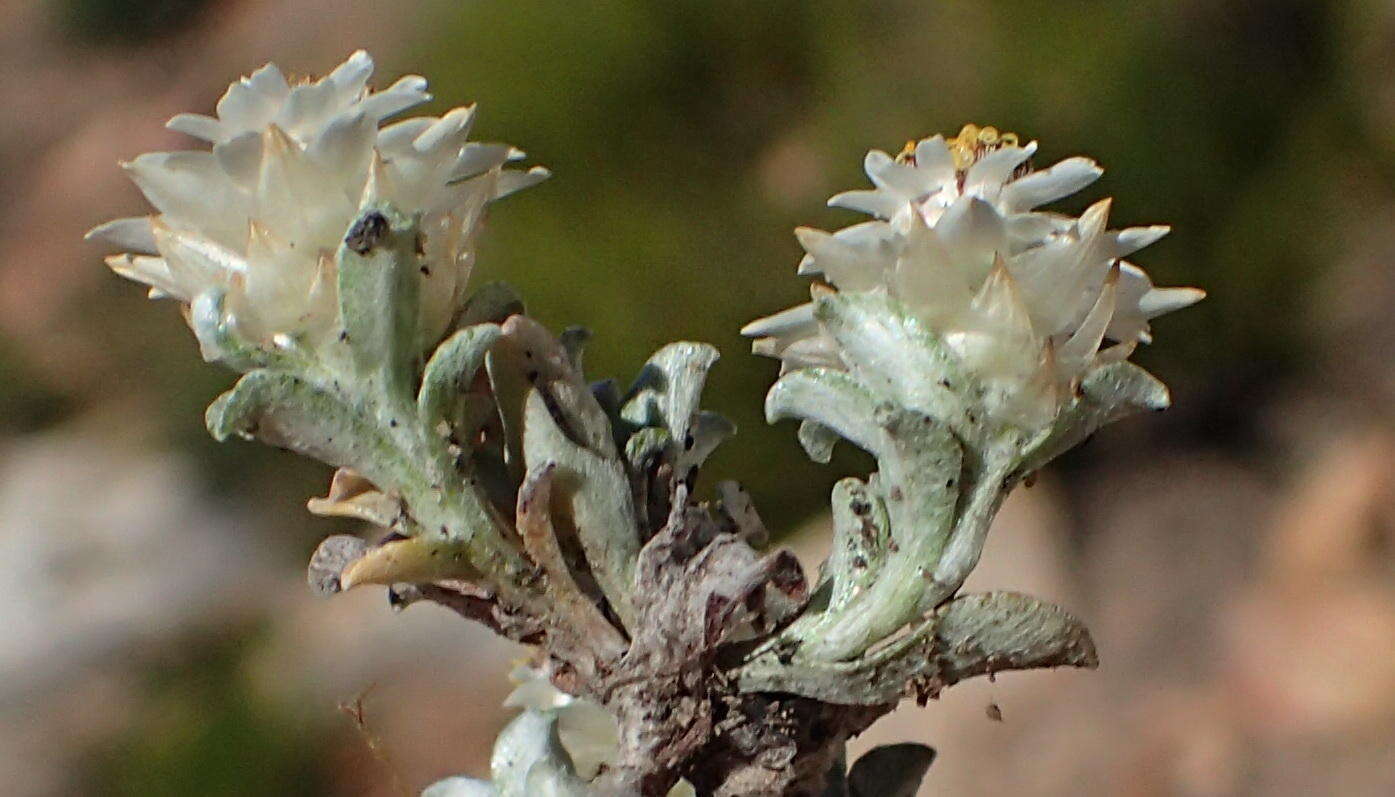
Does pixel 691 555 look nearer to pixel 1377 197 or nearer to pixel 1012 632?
pixel 1012 632

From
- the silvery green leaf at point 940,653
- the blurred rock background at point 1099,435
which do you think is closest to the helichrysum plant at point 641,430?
the silvery green leaf at point 940,653

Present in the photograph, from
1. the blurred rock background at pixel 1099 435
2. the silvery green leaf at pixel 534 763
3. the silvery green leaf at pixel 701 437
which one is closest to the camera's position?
the silvery green leaf at pixel 534 763

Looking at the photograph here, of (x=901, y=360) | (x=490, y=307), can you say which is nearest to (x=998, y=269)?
(x=901, y=360)

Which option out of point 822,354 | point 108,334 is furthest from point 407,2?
point 822,354

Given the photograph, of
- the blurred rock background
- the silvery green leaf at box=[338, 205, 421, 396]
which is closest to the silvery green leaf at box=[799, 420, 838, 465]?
the silvery green leaf at box=[338, 205, 421, 396]

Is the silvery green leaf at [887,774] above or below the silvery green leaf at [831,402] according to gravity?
below

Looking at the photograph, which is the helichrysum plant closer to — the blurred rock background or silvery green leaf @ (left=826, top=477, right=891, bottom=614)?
silvery green leaf @ (left=826, top=477, right=891, bottom=614)

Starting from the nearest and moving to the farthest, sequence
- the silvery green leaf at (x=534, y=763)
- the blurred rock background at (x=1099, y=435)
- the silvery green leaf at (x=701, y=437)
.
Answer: the silvery green leaf at (x=534, y=763)
the silvery green leaf at (x=701, y=437)
the blurred rock background at (x=1099, y=435)

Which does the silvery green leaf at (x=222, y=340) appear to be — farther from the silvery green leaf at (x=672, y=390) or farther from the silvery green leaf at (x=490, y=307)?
the silvery green leaf at (x=672, y=390)
